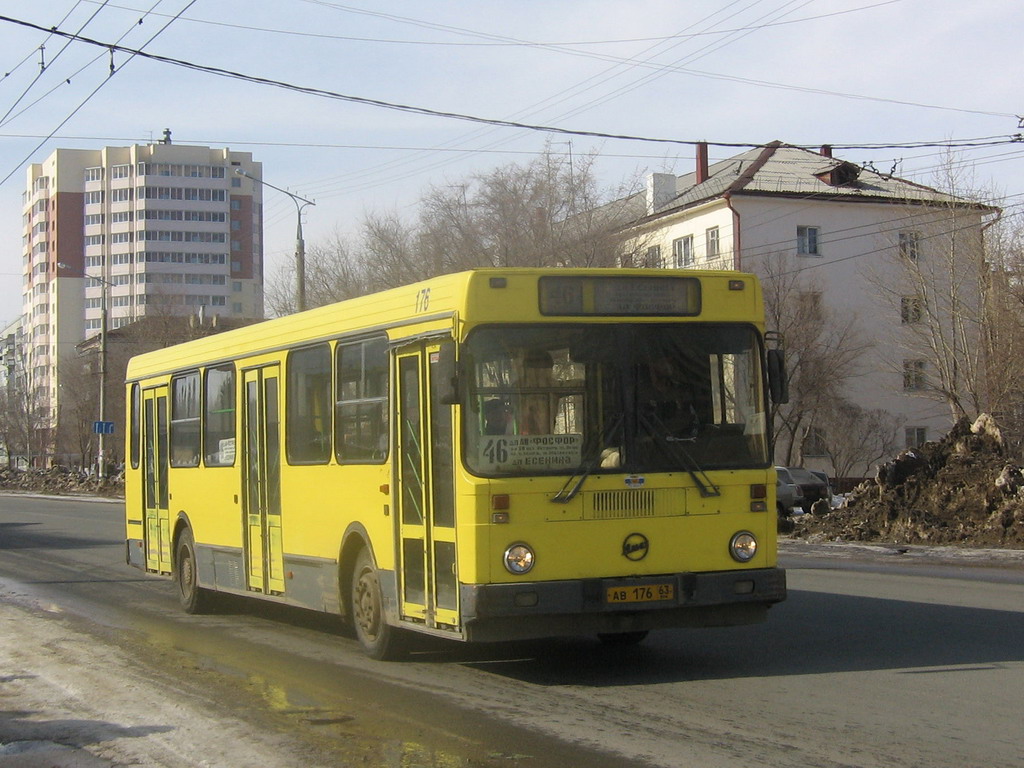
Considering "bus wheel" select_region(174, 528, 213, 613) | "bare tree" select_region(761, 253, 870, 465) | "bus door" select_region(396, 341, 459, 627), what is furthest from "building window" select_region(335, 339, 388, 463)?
"bare tree" select_region(761, 253, 870, 465)

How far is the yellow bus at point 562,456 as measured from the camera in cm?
855

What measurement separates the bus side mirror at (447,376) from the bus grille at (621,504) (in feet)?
3.71

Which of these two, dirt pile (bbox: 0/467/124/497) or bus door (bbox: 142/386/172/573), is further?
dirt pile (bbox: 0/467/124/497)

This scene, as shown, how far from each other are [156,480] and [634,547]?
26.9ft

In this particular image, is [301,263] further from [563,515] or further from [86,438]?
[86,438]

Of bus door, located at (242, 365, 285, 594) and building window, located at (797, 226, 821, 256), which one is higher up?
building window, located at (797, 226, 821, 256)

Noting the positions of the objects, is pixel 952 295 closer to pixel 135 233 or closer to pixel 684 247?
pixel 684 247

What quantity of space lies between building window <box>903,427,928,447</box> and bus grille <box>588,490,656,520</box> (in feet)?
147

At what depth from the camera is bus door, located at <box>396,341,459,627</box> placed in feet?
28.8

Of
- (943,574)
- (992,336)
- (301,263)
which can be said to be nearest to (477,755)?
(943,574)

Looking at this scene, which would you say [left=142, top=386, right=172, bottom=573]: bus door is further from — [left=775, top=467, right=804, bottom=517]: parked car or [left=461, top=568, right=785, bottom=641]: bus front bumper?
[left=775, top=467, right=804, bottom=517]: parked car

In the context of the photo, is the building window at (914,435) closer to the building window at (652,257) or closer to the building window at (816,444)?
the building window at (816,444)

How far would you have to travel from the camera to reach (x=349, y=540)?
10.3 metres

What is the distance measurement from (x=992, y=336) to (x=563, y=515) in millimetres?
29600
